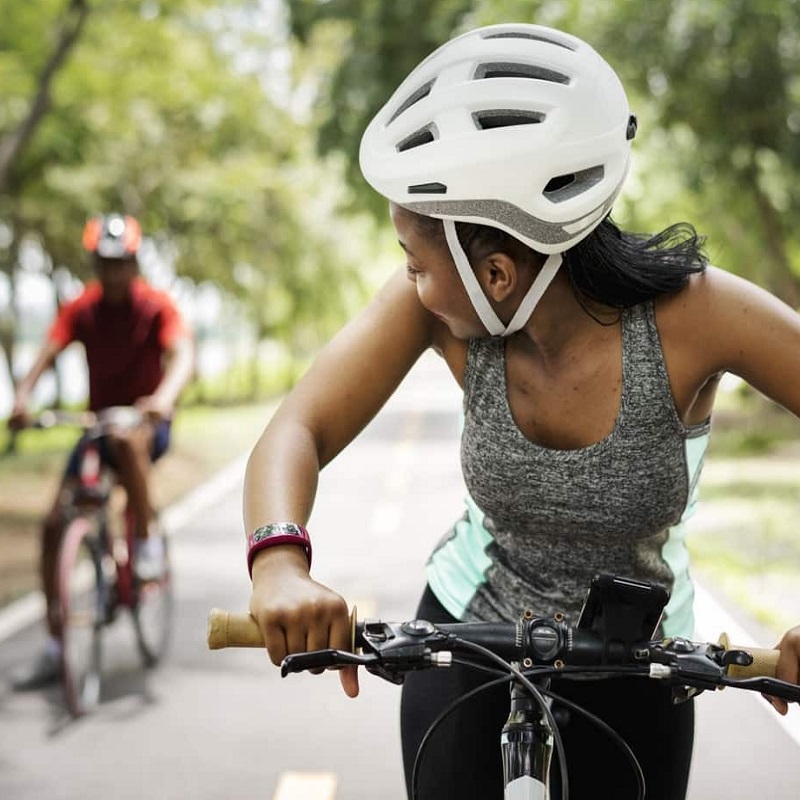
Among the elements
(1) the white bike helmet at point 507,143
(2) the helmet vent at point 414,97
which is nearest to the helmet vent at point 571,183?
(1) the white bike helmet at point 507,143

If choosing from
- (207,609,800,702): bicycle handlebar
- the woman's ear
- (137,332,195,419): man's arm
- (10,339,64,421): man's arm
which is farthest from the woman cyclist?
(10,339,64,421): man's arm

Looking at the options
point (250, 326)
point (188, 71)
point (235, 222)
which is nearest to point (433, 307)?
Answer: point (188, 71)

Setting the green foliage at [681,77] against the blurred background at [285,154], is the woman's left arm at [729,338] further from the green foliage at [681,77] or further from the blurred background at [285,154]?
the green foliage at [681,77]

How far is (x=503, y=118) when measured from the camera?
1939 mm

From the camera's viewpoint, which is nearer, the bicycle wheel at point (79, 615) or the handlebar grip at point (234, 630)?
the handlebar grip at point (234, 630)

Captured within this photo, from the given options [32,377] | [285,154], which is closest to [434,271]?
[32,377]

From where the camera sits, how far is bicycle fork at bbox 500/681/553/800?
1.79 metres

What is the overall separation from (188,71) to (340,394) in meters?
15.2

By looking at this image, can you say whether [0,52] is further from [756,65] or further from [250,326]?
[250,326]

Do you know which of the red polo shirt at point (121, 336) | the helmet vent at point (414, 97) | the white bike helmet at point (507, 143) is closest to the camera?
the white bike helmet at point (507, 143)

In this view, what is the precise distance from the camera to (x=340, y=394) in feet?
7.19

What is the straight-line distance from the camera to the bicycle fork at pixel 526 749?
70.3 inches

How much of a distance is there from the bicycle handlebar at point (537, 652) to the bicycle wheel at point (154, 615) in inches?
181

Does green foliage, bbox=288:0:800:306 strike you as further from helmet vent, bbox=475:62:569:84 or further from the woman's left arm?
helmet vent, bbox=475:62:569:84
